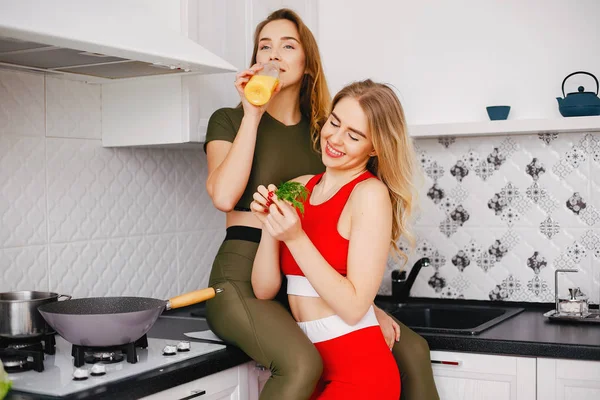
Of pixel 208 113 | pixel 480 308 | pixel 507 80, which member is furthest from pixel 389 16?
pixel 480 308

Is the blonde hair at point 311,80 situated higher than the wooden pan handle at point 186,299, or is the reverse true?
the blonde hair at point 311,80

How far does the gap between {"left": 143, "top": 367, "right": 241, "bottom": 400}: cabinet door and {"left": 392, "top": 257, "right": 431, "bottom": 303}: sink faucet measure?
0.96m

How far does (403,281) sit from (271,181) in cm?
91

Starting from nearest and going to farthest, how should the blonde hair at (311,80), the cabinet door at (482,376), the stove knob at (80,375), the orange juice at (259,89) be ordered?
1. the stove knob at (80,375)
2. the orange juice at (259,89)
3. the cabinet door at (482,376)
4. the blonde hair at (311,80)

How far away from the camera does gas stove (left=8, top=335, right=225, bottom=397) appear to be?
5.25 ft

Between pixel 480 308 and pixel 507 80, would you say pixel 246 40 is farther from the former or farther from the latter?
pixel 480 308

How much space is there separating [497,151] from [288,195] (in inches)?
52.8

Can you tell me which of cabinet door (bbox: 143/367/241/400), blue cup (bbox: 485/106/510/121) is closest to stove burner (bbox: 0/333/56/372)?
cabinet door (bbox: 143/367/241/400)

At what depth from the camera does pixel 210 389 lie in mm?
1854

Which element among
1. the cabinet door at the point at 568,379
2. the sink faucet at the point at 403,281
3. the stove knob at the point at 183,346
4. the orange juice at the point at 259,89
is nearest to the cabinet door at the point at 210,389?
the stove knob at the point at 183,346

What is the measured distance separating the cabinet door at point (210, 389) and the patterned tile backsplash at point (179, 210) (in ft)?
2.01

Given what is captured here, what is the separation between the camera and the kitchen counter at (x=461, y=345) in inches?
64.6

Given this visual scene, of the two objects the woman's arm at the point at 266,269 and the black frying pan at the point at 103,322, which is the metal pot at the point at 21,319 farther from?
the woman's arm at the point at 266,269

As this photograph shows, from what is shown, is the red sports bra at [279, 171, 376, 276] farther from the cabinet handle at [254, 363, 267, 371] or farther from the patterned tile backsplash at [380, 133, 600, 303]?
the patterned tile backsplash at [380, 133, 600, 303]
